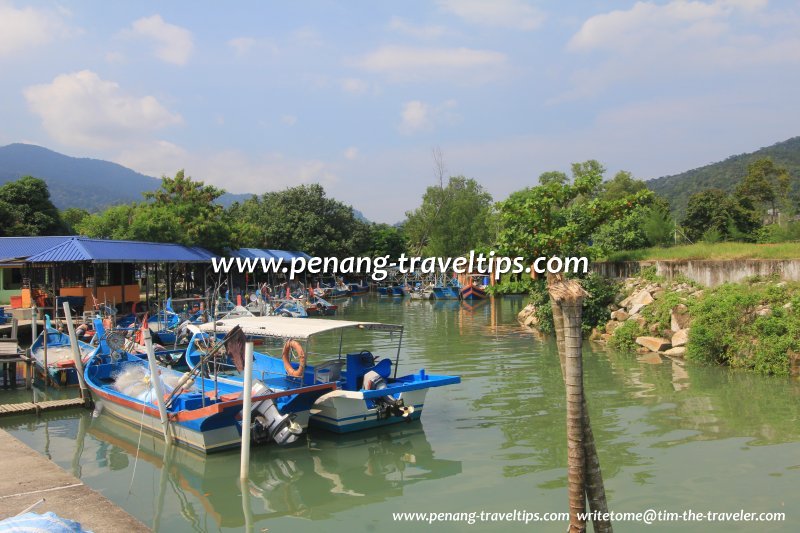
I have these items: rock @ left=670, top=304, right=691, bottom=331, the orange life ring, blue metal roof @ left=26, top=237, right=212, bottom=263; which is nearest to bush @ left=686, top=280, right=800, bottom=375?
rock @ left=670, top=304, right=691, bottom=331

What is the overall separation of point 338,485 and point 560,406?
5813 mm

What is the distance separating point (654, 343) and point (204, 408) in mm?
13796

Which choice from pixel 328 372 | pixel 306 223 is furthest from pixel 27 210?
pixel 328 372

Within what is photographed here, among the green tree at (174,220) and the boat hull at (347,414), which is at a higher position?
the green tree at (174,220)

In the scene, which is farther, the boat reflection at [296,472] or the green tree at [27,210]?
the green tree at [27,210]

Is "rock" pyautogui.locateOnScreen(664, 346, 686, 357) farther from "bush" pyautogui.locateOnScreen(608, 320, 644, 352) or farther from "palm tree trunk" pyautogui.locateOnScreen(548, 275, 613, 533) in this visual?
"palm tree trunk" pyautogui.locateOnScreen(548, 275, 613, 533)

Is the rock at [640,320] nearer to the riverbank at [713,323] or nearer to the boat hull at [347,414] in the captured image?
the riverbank at [713,323]

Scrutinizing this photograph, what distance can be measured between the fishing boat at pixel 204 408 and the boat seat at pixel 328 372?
103 centimetres

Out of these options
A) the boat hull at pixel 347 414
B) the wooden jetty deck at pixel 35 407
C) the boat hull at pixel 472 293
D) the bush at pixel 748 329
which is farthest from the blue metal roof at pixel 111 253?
the bush at pixel 748 329

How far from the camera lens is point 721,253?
19.9 metres

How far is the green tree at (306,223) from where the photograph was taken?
176 ft

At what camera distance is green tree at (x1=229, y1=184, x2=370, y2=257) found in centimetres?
5362

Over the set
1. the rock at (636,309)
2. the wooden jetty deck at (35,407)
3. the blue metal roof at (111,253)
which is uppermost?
the blue metal roof at (111,253)

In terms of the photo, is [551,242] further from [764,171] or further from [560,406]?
[764,171]
